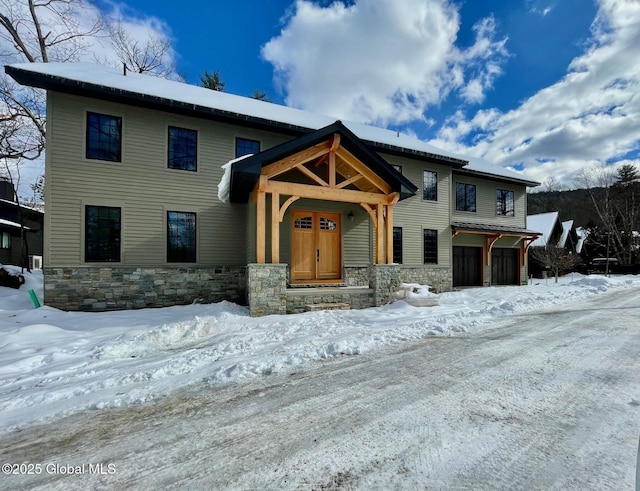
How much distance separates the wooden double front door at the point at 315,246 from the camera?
1039 centimetres

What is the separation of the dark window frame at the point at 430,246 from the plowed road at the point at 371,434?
30.5 ft

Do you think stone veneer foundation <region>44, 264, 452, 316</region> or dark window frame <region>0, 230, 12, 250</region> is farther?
dark window frame <region>0, 230, 12, 250</region>

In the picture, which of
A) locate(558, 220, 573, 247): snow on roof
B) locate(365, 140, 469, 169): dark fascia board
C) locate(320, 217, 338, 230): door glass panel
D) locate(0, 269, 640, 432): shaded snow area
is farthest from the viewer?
locate(558, 220, 573, 247): snow on roof

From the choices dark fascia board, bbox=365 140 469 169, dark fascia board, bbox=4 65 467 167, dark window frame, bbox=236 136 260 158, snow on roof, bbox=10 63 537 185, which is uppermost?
snow on roof, bbox=10 63 537 185

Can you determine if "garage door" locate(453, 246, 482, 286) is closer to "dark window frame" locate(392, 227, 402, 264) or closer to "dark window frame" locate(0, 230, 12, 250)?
"dark window frame" locate(392, 227, 402, 264)

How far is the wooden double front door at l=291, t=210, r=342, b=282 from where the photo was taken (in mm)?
10391

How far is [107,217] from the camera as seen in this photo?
8.81 metres

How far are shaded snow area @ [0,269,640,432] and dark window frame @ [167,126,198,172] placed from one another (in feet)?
14.6

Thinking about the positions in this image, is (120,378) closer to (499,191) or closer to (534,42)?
(534,42)

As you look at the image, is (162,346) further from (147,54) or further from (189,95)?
(147,54)

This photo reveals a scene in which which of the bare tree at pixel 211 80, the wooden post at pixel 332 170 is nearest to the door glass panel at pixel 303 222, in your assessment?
the wooden post at pixel 332 170

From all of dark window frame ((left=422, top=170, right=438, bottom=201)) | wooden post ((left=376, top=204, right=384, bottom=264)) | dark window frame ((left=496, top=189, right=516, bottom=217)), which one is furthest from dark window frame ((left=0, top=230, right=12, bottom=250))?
dark window frame ((left=496, top=189, right=516, bottom=217))

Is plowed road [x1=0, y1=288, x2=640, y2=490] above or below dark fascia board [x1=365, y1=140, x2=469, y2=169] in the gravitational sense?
below

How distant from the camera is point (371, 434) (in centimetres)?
238
